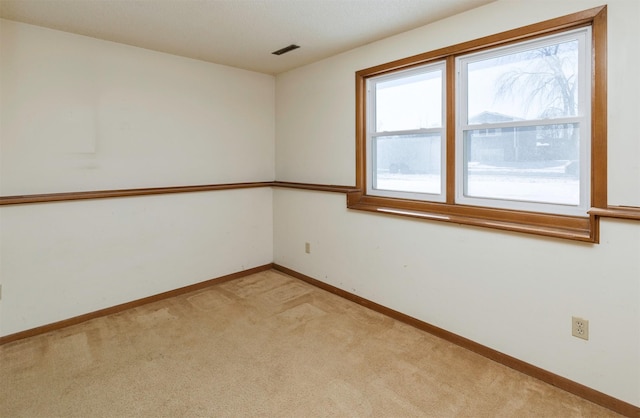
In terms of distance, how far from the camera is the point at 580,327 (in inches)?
76.6

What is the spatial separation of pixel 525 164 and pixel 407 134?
0.97 metres

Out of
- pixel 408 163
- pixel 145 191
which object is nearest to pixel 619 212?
pixel 408 163

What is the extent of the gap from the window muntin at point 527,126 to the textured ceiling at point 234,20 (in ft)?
1.52

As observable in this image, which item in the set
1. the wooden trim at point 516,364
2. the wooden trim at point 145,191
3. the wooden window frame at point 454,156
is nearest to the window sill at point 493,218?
the wooden window frame at point 454,156

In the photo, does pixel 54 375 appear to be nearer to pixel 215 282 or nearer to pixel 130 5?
pixel 215 282

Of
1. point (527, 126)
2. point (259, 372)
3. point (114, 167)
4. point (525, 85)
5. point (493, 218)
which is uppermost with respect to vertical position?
point (525, 85)

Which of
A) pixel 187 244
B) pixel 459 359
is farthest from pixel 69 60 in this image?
pixel 459 359

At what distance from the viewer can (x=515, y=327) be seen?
2.20 meters

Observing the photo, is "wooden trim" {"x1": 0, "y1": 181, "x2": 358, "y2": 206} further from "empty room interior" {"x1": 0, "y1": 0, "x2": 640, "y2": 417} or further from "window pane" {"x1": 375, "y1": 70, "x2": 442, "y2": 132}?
"window pane" {"x1": 375, "y1": 70, "x2": 442, "y2": 132}

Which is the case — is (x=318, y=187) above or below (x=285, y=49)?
below

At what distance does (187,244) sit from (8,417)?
186 centimetres

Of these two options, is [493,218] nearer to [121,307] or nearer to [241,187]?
[241,187]

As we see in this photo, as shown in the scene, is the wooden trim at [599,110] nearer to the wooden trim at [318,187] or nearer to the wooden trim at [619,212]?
the wooden trim at [619,212]

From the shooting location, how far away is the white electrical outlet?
75.8 inches
